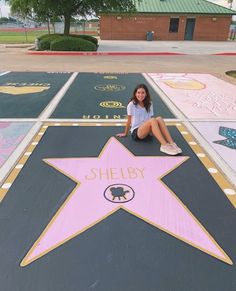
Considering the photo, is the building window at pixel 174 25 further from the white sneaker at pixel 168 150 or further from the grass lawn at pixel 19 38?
the white sneaker at pixel 168 150

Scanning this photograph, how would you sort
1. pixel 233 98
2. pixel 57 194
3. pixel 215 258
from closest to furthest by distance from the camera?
pixel 215 258
pixel 57 194
pixel 233 98

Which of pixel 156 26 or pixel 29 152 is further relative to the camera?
pixel 156 26

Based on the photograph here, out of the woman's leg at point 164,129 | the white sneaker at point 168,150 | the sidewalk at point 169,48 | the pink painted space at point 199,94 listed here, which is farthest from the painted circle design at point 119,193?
the sidewalk at point 169,48

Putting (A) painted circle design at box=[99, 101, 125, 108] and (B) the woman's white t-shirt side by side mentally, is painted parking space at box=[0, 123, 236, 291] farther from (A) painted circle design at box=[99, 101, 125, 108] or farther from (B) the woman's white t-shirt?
(A) painted circle design at box=[99, 101, 125, 108]

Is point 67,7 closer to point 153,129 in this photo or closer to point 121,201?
point 153,129

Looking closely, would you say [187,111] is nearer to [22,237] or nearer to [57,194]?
[57,194]

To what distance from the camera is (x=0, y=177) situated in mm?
3629

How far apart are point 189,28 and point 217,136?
103 ft

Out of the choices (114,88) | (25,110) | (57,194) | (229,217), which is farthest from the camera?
(114,88)

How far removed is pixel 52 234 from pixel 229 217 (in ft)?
6.06

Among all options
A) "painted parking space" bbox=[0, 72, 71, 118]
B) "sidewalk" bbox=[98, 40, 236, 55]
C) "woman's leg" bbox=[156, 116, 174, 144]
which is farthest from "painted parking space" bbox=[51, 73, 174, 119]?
"sidewalk" bbox=[98, 40, 236, 55]

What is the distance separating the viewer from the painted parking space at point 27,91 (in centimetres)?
636

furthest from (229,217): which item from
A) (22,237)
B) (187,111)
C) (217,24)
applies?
(217,24)

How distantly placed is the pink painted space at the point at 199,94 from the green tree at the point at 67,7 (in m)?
11.4
